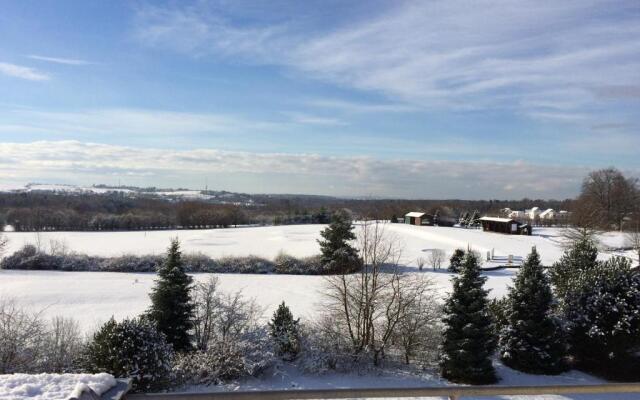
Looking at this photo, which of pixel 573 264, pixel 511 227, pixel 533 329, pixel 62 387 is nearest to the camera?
pixel 62 387

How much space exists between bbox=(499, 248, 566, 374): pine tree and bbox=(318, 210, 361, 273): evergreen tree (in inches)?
848

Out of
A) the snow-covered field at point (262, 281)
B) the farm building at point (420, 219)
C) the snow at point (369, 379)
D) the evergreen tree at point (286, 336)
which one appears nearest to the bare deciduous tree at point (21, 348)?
the snow at point (369, 379)

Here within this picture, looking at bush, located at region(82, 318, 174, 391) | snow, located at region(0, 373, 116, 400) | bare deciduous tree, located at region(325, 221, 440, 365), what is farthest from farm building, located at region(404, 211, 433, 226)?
snow, located at region(0, 373, 116, 400)

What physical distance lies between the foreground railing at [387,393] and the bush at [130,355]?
1311cm

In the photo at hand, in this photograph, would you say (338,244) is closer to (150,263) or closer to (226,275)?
(226,275)

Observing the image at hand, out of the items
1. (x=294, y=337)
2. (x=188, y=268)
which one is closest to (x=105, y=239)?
(x=188, y=268)

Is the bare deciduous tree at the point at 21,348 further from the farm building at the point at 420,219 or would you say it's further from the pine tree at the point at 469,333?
the farm building at the point at 420,219

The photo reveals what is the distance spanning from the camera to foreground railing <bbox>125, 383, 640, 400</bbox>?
244 cm

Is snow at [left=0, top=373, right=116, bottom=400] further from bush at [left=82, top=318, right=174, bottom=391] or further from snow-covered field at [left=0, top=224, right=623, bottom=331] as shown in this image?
snow-covered field at [left=0, top=224, right=623, bottom=331]

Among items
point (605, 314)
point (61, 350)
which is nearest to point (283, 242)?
point (61, 350)

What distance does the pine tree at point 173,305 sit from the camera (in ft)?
62.0

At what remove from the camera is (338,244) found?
41.8m

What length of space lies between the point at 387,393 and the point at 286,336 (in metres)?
16.4

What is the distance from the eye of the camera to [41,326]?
1872 cm
